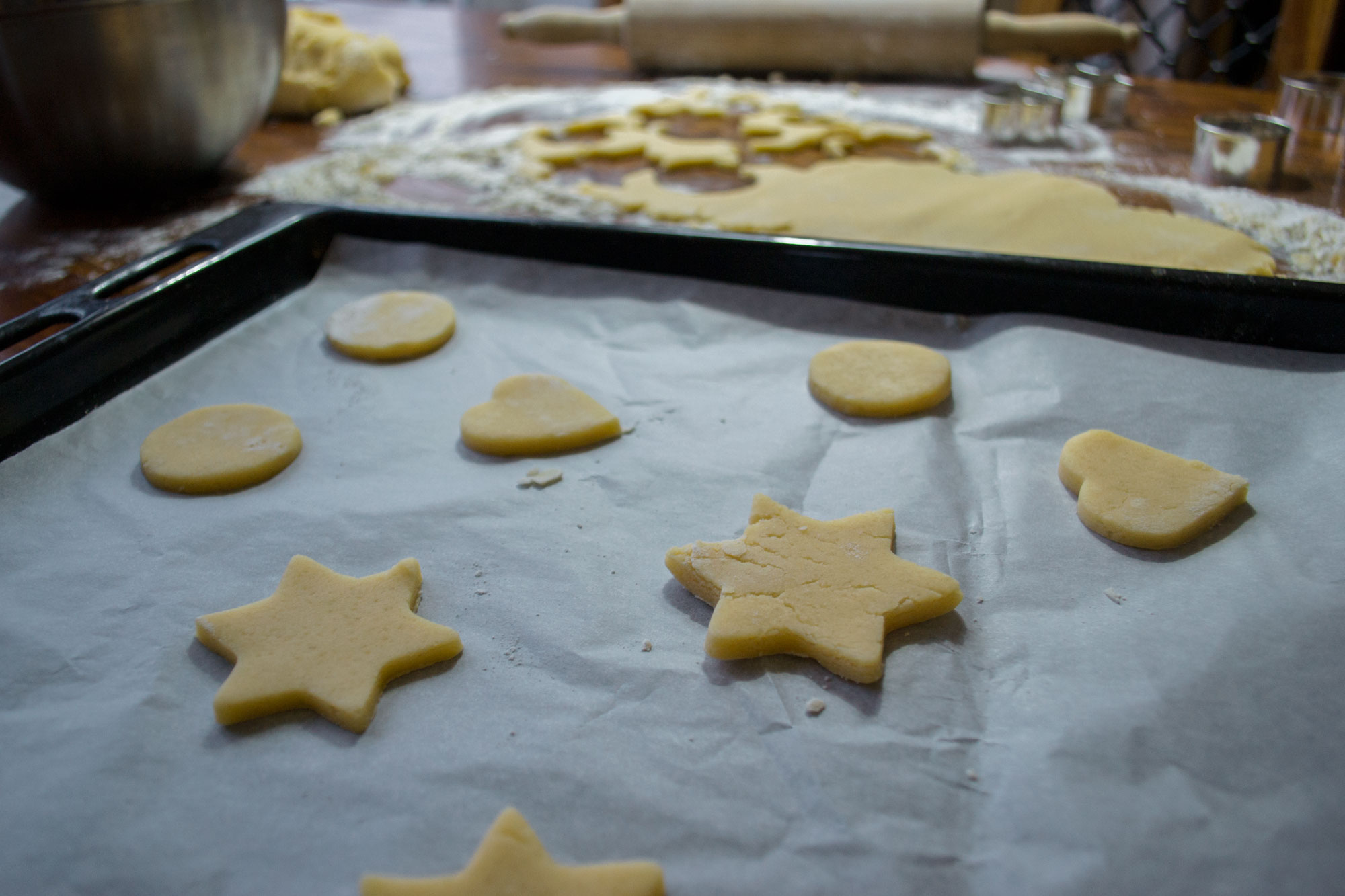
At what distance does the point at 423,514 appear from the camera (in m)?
0.88

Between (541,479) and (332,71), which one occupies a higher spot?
(332,71)

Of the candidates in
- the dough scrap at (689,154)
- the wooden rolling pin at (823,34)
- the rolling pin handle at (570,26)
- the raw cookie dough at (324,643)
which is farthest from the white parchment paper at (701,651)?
the rolling pin handle at (570,26)

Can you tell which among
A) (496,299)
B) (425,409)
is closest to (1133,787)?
(425,409)

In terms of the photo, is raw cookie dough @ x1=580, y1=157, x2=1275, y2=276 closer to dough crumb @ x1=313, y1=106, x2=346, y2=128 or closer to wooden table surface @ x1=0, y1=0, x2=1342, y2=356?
wooden table surface @ x1=0, y1=0, x2=1342, y2=356

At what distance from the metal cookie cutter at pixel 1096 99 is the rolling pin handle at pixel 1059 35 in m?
0.20

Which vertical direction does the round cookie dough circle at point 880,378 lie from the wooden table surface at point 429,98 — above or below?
below

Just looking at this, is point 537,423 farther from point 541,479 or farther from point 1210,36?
point 1210,36

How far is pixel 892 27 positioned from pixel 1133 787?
6.45 ft

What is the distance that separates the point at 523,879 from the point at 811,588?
0.33 metres

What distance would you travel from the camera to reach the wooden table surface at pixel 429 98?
1.36 metres

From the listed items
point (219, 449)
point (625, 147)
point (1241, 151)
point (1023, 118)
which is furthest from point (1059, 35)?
point (219, 449)

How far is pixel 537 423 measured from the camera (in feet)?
3.20

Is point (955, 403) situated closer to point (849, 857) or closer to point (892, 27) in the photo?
point (849, 857)

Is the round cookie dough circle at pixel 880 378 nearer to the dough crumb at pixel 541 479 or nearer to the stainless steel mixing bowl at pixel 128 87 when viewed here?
the dough crumb at pixel 541 479
